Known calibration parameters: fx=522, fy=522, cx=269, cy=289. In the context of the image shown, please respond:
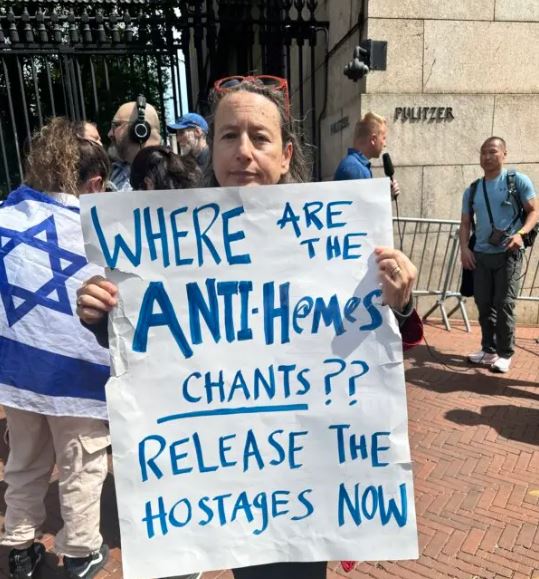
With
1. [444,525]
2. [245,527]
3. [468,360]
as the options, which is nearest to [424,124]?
[468,360]

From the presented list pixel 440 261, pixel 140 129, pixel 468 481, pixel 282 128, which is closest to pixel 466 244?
pixel 440 261

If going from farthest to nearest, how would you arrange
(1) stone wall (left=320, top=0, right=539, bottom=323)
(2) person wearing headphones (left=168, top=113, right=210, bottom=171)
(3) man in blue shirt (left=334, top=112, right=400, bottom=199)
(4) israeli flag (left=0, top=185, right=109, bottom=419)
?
(1) stone wall (left=320, top=0, right=539, bottom=323) → (3) man in blue shirt (left=334, top=112, right=400, bottom=199) → (2) person wearing headphones (left=168, top=113, right=210, bottom=171) → (4) israeli flag (left=0, top=185, right=109, bottom=419)

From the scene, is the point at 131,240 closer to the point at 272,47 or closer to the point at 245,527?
the point at 245,527

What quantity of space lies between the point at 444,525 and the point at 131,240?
7.66 ft

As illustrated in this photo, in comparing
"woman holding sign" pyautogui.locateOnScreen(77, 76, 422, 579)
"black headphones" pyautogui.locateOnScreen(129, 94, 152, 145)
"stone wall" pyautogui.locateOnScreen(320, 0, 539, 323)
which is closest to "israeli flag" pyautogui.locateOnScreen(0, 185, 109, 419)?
"woman holding sign" pyautogui.locateOnScreen(77, 76, 422, 579)

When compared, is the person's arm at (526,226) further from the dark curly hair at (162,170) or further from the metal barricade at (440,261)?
the dark curly hair at (162,170)

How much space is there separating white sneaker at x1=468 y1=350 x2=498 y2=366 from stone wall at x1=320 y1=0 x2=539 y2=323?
77.2 inches

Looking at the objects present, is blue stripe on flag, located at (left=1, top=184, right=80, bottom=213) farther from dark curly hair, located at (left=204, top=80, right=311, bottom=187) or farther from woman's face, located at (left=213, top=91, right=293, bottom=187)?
woman's face, located at (left=213, top=91, right=293, bottom=187)

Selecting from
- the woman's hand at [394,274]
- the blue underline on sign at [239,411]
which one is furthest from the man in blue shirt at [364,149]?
the blue underline on sign at [239,411]

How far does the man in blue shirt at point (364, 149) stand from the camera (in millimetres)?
4246

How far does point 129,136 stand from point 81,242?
1.87 metres

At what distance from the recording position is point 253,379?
1385 millimetres

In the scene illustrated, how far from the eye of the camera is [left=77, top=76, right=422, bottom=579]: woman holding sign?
1337 mm

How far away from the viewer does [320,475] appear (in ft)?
4.64
